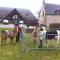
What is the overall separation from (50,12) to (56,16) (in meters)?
1.94

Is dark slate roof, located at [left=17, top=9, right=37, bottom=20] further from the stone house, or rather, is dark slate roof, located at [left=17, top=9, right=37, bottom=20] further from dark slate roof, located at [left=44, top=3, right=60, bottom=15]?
dark slate roof, located at [left=44, top=3, right=60, bottom=15]

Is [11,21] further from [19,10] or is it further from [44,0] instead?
[44,0]

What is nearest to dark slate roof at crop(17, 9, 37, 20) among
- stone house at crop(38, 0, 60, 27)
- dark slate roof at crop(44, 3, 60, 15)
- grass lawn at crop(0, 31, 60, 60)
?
stone house at crop(38, 0, 60, 27)

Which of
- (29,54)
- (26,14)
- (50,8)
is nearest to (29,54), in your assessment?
(29,54)

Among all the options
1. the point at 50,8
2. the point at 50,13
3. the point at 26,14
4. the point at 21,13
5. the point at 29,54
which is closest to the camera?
the point at 29,54

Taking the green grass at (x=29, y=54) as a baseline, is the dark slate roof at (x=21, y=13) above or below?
above

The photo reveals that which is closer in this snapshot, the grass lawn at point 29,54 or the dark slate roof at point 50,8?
the grass lawn at point 29,54

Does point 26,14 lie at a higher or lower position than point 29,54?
higher

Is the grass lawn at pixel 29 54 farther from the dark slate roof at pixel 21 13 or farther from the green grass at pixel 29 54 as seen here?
the dark slate roof at pixel 21 13

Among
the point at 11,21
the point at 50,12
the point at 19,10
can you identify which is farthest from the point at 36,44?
the point at 19,10

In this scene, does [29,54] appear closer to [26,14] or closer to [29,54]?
[29,54]

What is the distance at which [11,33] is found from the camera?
47.0 ft

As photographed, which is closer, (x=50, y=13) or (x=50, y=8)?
(x=50, y=13)

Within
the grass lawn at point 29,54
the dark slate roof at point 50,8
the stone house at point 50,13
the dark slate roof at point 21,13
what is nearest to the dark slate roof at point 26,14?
the dark slate roof at point 21,13
